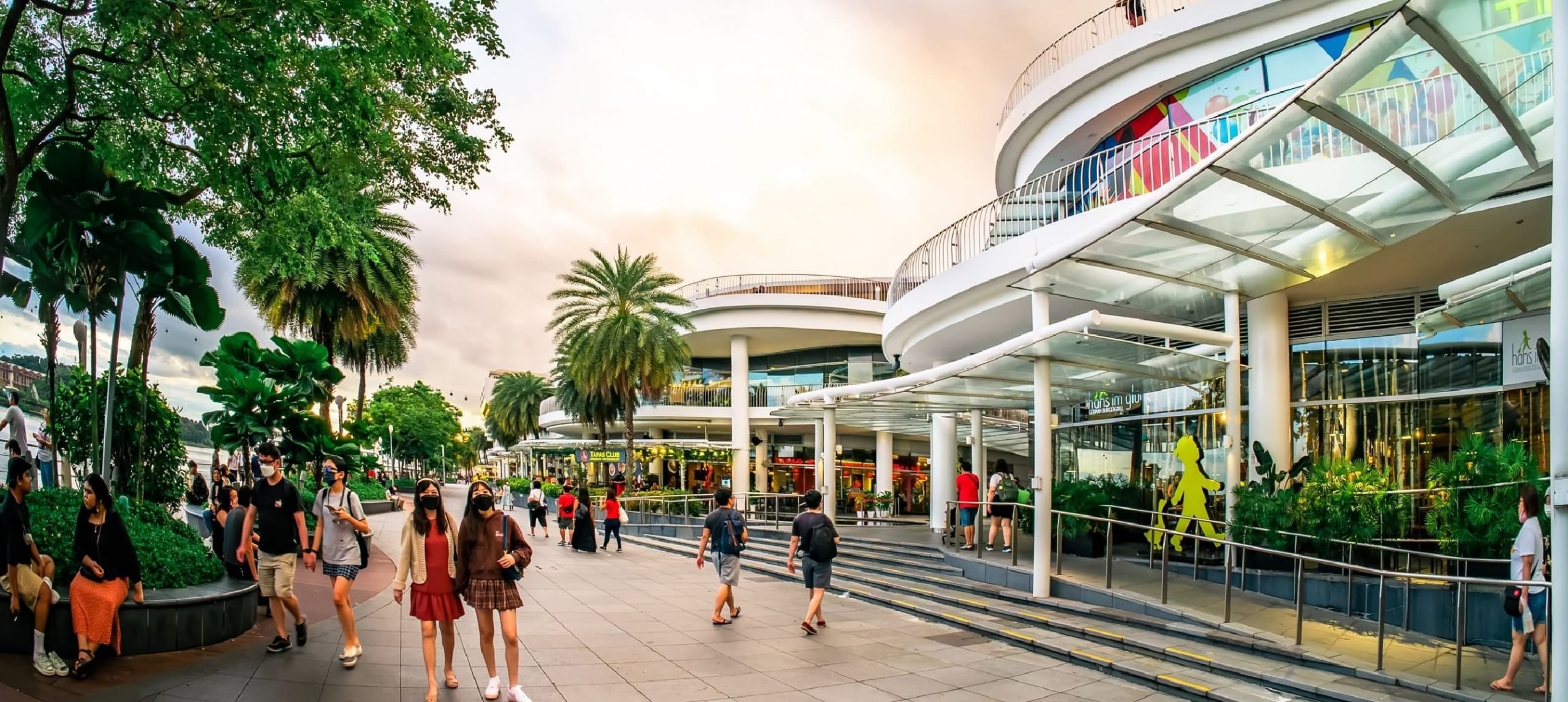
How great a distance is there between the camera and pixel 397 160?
35.2 feet

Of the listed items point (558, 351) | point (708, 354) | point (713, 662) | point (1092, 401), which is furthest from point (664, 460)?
point (713, 662)

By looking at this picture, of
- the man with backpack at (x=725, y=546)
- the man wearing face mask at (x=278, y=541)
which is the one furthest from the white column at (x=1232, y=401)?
the man wearing face mask at (x=278, y=541)

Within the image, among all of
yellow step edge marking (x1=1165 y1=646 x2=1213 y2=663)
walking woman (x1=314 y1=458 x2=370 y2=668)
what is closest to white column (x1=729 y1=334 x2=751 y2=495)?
yellow step edge marking (x1=1165 y1=646 x2=1213 y2=663)

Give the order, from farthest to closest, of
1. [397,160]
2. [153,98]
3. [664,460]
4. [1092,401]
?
[664,460] < [1092,401] < [397,160] < [153,98]

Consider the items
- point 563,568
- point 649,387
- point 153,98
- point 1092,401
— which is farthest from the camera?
point 649,387

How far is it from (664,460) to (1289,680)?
38.6 meters

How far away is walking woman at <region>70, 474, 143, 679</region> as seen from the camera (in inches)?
248

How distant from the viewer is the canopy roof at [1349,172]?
605 centimetres

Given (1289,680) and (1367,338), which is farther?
(1367,338)

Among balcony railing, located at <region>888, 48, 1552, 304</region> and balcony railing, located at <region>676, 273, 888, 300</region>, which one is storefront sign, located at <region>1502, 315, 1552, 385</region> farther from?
balcony railing, located at <region>676, 273, 888, 300</region>

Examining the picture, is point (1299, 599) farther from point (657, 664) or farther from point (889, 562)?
point (889, 562)

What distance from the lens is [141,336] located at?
16.2 m

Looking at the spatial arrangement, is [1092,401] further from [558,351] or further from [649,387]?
[558,351]

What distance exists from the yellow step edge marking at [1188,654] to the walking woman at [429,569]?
6353 mm
